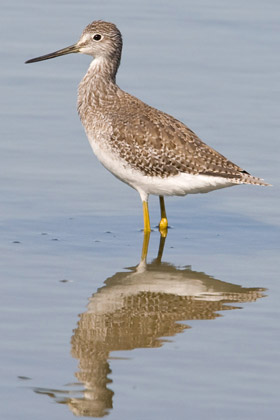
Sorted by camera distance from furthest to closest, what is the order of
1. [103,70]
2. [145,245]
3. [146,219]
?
[103,70] → [146,219] → [145,245]

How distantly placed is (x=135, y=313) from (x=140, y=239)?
111 inches

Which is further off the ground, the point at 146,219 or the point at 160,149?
the point at 160,149

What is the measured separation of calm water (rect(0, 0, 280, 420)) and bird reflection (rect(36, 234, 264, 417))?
22 mm

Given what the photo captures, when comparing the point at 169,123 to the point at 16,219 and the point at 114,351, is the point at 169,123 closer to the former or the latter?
the point at 16,219

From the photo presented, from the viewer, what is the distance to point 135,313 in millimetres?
11297

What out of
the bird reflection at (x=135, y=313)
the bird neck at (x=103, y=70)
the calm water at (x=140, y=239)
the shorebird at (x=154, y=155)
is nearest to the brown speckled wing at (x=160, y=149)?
the shorebird at (x=154, y=155)

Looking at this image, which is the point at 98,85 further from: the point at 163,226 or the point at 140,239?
the point at 140,239

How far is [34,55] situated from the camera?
773 inches

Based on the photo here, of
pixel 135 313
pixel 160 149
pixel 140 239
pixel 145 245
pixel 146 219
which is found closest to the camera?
pixel 135 313

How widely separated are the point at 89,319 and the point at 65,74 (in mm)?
9032

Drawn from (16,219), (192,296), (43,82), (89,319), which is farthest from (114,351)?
(43,82)

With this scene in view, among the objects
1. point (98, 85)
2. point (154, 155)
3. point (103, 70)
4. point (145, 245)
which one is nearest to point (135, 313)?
point (145, 245)

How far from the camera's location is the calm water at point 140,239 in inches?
375

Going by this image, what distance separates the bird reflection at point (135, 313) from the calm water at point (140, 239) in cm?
2
